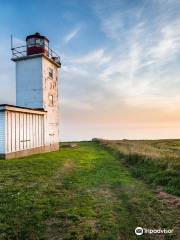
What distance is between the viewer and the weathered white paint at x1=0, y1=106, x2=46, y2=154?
1908cm

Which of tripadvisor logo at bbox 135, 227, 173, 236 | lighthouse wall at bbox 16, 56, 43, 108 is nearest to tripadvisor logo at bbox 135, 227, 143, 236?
tripadvisor logo at bbox 135, 227, 173, 236

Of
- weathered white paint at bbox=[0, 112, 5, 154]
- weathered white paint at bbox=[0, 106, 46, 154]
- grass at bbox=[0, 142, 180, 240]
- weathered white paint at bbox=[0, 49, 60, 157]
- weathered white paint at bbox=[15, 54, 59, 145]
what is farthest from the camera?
weathered white paint at bbox=[15, 54, 59, 145]

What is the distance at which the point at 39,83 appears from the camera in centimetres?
2769

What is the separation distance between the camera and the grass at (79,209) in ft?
17.4

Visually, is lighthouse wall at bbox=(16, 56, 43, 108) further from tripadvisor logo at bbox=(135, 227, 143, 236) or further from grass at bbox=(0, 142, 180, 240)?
tripadvisor logo at bbox=(135, 227, 143, 236)

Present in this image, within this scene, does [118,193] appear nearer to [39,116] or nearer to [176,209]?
[176,209]

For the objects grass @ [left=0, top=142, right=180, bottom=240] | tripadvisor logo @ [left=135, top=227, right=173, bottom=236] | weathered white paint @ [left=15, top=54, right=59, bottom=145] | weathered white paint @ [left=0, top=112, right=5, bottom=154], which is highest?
weathered white paint @ [left=15, top=54, right=59, bottom=145]

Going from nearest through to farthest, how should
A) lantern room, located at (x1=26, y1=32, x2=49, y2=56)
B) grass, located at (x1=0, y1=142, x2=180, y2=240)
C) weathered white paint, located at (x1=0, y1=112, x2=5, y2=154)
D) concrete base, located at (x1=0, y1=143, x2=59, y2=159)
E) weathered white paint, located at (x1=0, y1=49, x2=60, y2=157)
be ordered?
grass, located at (x1=0, y1=142, x2=180, y2=240)
weathered white paint, located at (x1=0, y1=112, x2=5, y2=154)
concrete base, located at (x1=0, y1=143, x2=59, y2=159)
weathered white paint, located at (x1=0, y1=49, x2=60, y2=157)
lantern room, located at (x1=26, y1=32, x2=49, y2=56)

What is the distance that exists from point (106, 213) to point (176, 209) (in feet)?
7.12

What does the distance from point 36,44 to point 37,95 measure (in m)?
6.14

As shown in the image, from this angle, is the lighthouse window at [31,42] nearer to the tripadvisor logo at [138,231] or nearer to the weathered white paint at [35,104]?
the weathered white paint at [35,104]

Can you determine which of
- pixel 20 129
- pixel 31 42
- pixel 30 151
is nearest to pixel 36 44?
pixel 31 42

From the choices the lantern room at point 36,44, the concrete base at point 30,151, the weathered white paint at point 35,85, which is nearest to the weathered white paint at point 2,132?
the concrete base at point 30,151

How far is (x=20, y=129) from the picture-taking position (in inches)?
846
